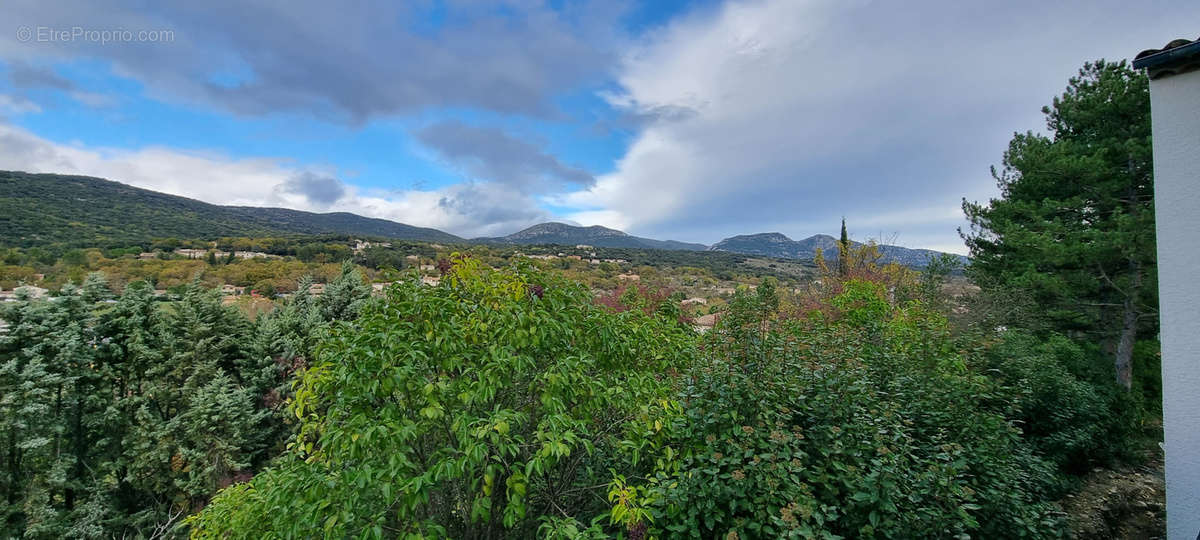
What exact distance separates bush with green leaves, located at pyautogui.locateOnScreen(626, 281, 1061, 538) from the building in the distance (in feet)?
2.68

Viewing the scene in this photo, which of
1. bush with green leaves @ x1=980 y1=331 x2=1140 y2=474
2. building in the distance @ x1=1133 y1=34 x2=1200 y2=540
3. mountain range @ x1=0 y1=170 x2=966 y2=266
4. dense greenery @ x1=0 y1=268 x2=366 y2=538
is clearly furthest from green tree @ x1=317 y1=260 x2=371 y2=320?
mountain range @ x1=0 y1=170 x2=966 y2=266

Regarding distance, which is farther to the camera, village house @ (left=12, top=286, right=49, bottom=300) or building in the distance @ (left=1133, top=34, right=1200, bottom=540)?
village house @ (left=12, top=286, right=49, bottom=300)

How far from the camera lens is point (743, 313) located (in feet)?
14.8

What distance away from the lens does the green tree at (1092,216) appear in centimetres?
913

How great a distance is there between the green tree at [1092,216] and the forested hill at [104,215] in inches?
2156

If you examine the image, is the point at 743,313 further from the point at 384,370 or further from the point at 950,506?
the point at 384,370

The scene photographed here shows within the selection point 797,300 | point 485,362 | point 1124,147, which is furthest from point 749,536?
point 797,300

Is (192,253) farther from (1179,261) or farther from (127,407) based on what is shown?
(1179,261)

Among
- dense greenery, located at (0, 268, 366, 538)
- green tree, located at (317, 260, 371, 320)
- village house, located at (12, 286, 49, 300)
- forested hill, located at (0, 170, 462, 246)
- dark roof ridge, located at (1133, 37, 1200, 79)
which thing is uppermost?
forested hill, located at (0, 170, 462, 246)

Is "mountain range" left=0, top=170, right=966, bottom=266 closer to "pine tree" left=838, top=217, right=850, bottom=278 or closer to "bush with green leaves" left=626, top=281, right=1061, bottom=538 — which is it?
"pine tree" left=838, top=217, right=850, bottom=278

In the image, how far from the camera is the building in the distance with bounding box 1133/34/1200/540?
3.27 meters

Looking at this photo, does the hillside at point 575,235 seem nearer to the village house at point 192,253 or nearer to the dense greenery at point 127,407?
the village house at point 192,253

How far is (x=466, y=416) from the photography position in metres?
2.50

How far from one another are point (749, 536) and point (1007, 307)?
449 inches
